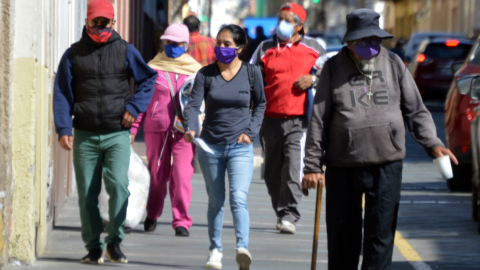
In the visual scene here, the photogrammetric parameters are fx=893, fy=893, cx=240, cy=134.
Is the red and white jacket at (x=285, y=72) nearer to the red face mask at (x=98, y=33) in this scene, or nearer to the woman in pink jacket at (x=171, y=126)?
the woman in pink jacket at (x=171, y=126)

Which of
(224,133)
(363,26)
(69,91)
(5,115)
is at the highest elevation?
(363,26)

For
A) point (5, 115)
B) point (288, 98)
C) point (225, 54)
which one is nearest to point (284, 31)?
point (288, 98)

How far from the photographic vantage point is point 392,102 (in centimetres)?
489

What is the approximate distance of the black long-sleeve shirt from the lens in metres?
6.12

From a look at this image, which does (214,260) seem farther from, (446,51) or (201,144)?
(446,51)

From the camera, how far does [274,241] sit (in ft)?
24.2

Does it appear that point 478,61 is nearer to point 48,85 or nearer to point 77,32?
point 77,32

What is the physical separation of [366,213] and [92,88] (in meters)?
2.16

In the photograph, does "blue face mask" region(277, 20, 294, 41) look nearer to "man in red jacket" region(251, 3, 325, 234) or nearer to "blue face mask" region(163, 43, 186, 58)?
"man in red jacket" region(251, 3, 325, 234)

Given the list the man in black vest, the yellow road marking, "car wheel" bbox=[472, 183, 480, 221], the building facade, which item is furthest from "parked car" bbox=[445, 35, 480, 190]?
the building facade

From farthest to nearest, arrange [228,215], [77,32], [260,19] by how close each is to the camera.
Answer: [260,19] < [77,32] < [228,215]

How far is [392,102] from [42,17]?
2.55 m

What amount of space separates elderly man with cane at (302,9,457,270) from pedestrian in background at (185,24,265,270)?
1.19 meters

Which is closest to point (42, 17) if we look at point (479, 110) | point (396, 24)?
point (479, 110)
